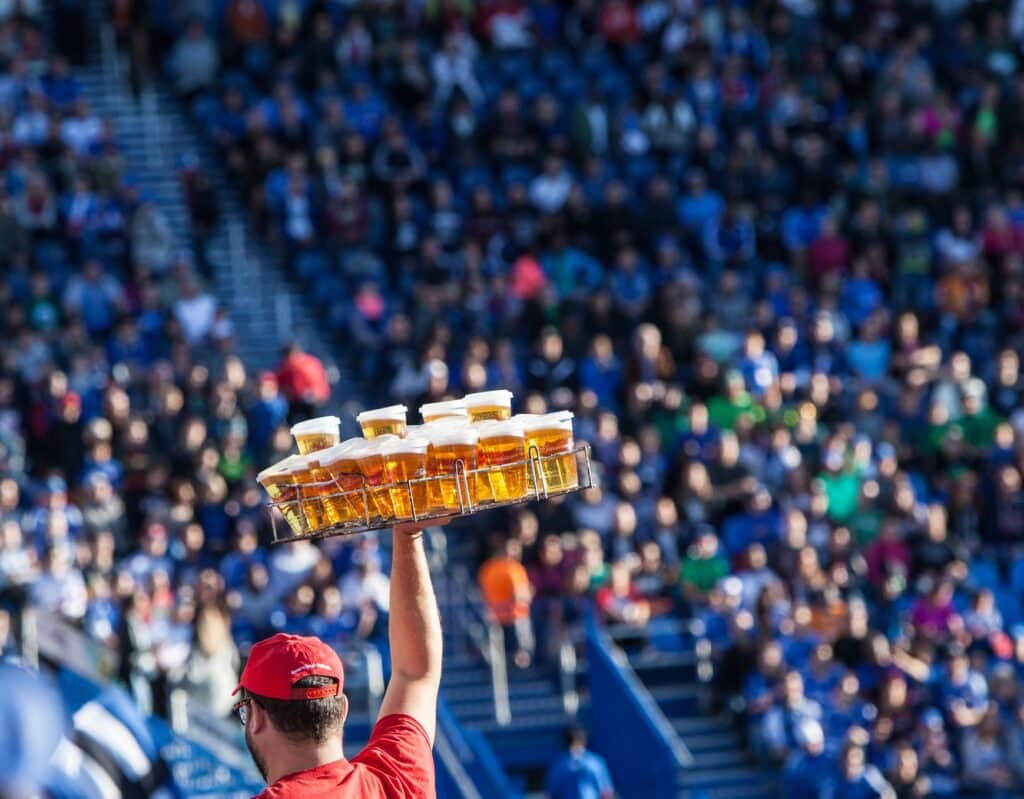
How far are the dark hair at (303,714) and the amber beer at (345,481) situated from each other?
0.57 m

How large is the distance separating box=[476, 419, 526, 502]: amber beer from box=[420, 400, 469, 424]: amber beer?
17 centimetres

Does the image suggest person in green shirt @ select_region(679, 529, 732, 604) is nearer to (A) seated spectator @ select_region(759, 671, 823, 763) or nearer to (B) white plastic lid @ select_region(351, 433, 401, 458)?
(A) seated spectator @ select_region(759, 671, 823, 763)

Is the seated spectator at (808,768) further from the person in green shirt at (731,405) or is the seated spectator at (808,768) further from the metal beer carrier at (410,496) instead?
the metal beer carrier at (410,496)

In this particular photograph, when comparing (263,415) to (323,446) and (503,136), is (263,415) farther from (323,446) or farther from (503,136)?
(323,446)

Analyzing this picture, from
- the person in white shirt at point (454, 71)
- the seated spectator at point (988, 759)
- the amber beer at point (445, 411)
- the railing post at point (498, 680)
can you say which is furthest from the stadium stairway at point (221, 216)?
the amber beer at point (445, 411)

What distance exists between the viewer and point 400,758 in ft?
12.4

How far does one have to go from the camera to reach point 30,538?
1445 centimetres

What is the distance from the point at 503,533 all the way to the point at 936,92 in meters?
9.29

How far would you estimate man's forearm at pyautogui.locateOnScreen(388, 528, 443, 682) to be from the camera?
3916 millimetres

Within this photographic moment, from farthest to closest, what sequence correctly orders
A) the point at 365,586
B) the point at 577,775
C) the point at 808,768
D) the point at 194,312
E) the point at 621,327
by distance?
the point at 621,327, the point at 194,312, the point at 365,586, the point at 808,768, the point at 577,775

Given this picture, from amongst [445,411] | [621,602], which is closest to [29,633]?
[621,602]

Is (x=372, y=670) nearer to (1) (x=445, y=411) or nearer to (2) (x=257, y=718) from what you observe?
(1) (x=445, y=411)

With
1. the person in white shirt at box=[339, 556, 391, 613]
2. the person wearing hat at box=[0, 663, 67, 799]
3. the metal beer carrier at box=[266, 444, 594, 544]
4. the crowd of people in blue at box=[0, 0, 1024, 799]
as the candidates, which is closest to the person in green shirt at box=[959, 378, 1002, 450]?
the crowd of people in blue at box=[0, 0, 1024, 799]

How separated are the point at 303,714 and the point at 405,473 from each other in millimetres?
641
